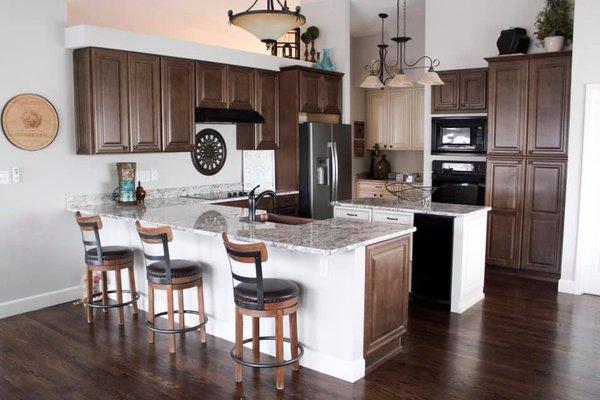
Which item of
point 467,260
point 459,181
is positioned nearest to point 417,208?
point 467,260

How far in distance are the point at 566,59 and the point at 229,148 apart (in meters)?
3.69

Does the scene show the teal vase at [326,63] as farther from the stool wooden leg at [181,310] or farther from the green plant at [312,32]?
the stool wooden leg at [181,310]

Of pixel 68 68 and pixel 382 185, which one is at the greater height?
pixel 68 68

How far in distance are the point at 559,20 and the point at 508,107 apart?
978 mm

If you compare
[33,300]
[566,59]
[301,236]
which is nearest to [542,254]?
[566,59]

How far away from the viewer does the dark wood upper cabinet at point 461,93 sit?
6230 millimetres

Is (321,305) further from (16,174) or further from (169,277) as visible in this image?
(16,174)

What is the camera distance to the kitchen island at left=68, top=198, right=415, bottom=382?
3322 millimetres

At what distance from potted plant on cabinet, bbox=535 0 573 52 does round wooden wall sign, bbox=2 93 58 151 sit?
15.9ft

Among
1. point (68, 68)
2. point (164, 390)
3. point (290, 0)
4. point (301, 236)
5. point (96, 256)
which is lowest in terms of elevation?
point (164, 390)

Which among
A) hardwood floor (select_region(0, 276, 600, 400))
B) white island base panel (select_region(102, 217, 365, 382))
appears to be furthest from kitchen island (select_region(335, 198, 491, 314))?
white island base panel (select_region(102, 217, 365, 382))

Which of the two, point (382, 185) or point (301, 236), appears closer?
point (301, 236)

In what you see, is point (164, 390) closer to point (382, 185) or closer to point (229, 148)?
point (229, 148)

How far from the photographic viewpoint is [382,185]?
8.24m
